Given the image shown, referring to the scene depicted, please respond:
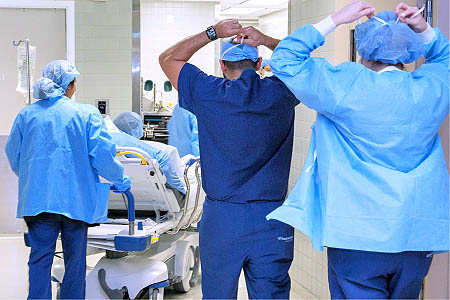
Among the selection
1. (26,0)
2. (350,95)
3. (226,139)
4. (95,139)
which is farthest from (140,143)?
(26,0)

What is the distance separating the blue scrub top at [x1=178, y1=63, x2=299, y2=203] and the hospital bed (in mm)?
1289

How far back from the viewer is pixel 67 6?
6215 millimetres

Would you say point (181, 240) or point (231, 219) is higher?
point (231, 219)

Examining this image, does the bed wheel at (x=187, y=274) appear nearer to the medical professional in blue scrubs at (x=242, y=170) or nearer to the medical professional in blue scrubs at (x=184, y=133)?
the medical professional in blue scrubs at (x=184, y=133)

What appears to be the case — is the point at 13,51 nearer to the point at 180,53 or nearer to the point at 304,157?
the point at 304,157

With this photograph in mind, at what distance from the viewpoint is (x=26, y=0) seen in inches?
242

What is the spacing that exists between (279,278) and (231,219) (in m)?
0.30

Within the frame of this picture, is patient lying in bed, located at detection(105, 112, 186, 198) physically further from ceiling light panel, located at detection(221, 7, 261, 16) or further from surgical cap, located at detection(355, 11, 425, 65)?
ceiling light panel, located at detection(221, 7, 261, 16)

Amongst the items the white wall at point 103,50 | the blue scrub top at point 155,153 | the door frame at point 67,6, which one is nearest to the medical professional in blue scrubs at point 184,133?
the white wall at point 103,50

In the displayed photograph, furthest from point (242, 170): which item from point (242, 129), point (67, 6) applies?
point (67, 6)

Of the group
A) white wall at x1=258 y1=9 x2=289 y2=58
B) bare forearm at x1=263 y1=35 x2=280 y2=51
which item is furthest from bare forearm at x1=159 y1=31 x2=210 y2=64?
white wall at x1=258 y1=9 x2=289 y2=58

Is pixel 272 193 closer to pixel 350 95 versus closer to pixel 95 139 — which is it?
pixel 350 95

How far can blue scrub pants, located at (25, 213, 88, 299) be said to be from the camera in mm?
3641

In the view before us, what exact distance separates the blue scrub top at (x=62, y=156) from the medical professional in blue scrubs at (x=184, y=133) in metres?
2.14
